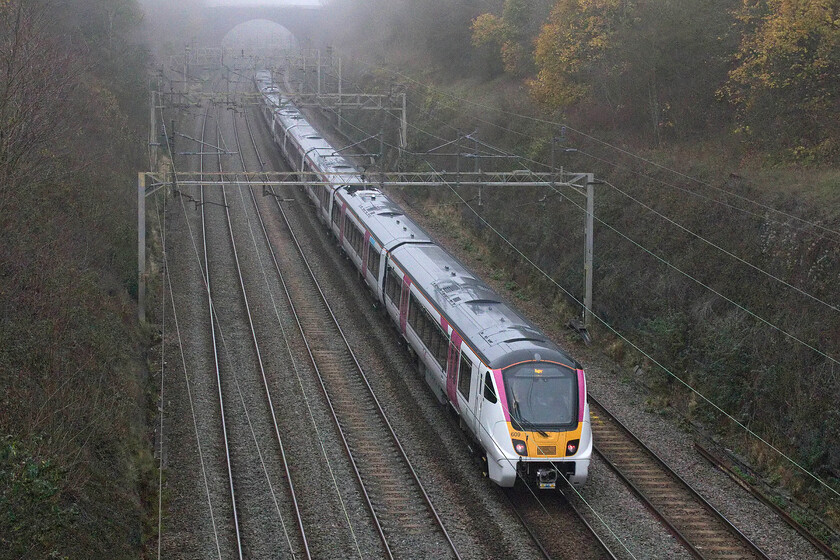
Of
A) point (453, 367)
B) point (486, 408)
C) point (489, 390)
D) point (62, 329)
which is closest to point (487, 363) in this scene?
point (489, 390)

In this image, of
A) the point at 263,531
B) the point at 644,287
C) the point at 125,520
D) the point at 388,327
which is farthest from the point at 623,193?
the point at 125,520

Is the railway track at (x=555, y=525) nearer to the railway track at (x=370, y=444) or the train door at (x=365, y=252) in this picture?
the railway track at (x=370, y=444)

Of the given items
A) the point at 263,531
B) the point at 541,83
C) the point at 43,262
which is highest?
the point at 541,83

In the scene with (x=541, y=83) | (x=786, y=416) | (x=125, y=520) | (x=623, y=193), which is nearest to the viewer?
(x=125, y=520)

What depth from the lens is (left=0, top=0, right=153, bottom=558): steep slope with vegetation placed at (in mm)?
9898

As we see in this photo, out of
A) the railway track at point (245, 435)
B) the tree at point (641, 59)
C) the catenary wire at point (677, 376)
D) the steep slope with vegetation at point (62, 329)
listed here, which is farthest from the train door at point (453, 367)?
the tree at point (641, 59)

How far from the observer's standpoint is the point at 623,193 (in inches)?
918

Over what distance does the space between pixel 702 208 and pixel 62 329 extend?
14.3 meters

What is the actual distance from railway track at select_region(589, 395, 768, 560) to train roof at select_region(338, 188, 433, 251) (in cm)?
665

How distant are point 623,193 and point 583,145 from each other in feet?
15.9

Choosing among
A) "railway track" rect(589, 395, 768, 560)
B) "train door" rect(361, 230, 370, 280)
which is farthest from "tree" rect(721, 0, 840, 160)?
"train door" rect(361, 230, 370, 280)

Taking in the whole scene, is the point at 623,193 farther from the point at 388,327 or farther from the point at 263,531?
the point at 263,531

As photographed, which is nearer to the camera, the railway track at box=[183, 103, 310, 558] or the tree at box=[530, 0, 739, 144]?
the railway track at box=[183, 103, 310, 558]

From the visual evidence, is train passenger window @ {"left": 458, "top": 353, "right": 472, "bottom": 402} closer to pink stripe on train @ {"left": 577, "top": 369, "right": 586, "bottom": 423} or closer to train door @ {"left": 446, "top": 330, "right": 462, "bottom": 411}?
train door @ {"left": 446, "top": 330, "right": 462, "bottom": 411}
